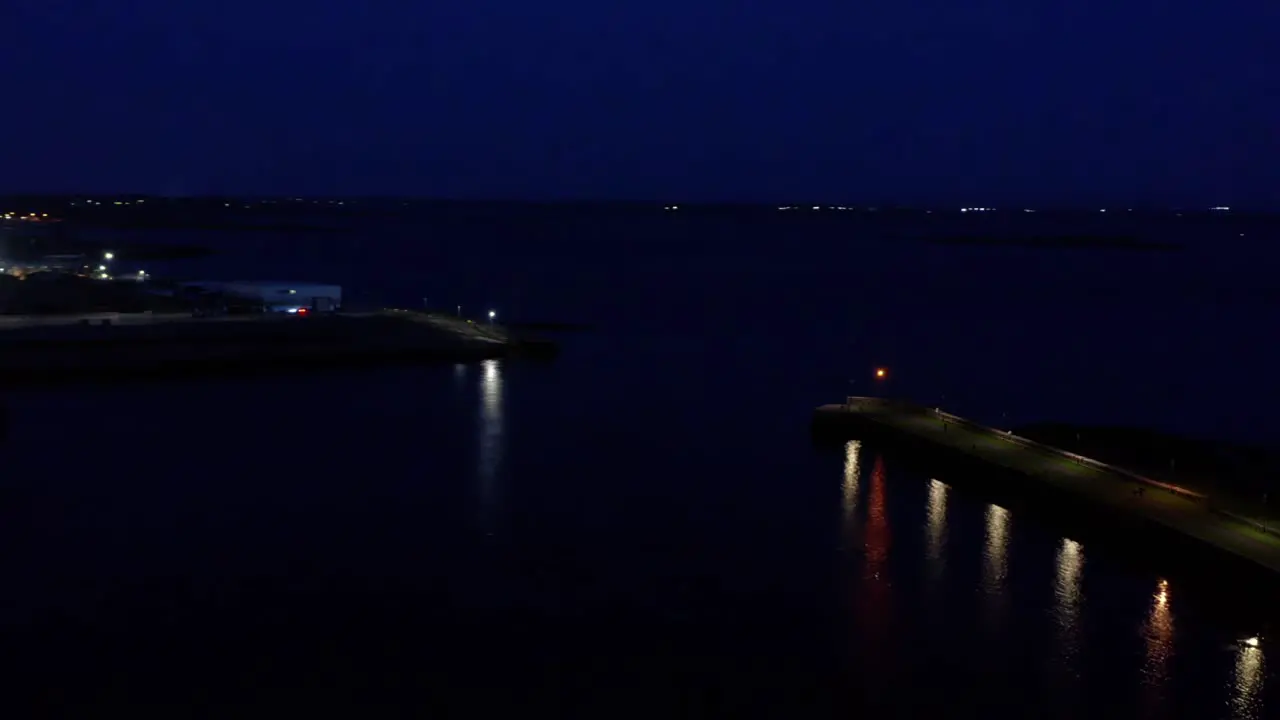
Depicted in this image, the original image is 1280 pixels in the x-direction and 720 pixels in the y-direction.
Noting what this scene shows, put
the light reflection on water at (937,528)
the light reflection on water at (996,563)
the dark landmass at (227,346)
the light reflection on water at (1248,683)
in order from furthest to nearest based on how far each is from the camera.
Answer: the dark landmass at (227,346) → the light reflection on water at (937,528) → the light reflection on water at (996,563) → the light reflection on water at (1248,683)

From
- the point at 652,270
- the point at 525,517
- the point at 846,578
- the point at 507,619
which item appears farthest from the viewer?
the point at 652,270

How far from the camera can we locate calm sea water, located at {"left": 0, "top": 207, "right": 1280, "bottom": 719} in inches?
507

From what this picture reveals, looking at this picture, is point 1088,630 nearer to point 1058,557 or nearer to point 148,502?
point 1058,557

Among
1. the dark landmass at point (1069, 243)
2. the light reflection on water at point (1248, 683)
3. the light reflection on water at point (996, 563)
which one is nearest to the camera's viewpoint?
the light reflection on water at point (1248, 683)

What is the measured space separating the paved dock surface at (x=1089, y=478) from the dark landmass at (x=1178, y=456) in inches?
67.4

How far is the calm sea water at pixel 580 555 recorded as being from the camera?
12.9 metres

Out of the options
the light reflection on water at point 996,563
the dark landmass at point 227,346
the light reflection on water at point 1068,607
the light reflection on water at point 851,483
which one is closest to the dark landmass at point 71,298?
the dark landmass at point 227,346

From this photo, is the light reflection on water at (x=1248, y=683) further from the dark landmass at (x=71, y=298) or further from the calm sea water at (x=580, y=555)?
the dark landmass at (x=71, y=298)

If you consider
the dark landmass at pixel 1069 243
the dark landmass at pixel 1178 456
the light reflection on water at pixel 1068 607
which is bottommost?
the light reflection on water at pixel 1068 607

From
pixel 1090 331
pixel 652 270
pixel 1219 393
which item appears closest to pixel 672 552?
pixel 1219 393

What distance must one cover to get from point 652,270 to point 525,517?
212 feet

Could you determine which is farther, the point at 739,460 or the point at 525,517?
the point at 739,460

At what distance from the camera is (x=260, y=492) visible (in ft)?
66.4

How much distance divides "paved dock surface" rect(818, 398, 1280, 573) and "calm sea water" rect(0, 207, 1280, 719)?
82cm
